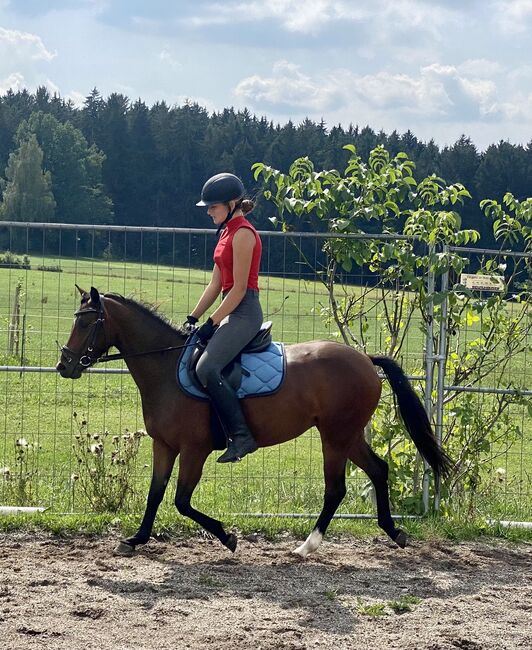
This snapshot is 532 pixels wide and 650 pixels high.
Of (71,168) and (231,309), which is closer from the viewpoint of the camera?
(231,309)

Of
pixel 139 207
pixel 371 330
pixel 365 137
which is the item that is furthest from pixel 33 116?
pixel 371 330

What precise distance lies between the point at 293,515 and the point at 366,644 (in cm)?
291

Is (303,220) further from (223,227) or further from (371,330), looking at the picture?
(223,227)

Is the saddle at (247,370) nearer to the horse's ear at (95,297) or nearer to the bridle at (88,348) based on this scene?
the bridle at (88,348)

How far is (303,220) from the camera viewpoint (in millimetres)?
8711

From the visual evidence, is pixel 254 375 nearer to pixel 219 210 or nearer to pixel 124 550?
pixel 219 210

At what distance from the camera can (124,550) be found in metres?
6.86

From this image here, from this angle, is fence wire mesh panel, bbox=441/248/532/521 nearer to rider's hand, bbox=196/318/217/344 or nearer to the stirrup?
the stirrup

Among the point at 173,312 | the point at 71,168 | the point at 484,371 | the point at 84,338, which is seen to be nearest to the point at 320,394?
the point at 84,338

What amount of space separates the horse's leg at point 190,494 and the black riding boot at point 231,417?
24 centimetres

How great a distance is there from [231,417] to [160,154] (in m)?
73.5

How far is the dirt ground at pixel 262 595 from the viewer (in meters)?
5.06

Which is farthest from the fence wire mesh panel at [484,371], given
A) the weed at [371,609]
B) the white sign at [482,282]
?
the weed at [371,609]

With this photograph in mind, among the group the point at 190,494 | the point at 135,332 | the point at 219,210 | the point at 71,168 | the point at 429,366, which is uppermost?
the point at 71,168
